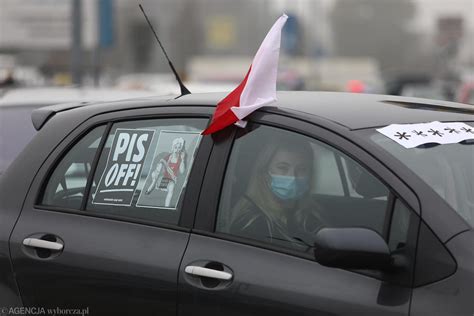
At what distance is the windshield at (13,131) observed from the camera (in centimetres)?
700

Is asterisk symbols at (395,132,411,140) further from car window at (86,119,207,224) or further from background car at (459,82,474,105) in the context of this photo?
background car at (459,82,474,105)

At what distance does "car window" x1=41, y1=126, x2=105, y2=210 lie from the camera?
422cm

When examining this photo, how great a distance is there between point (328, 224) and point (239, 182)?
43cm

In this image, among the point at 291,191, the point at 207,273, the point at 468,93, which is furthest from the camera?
the point at 468,93

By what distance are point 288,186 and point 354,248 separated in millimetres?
599

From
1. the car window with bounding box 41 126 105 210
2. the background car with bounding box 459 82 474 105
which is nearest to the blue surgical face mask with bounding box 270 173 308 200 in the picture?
the car window with bounding box 41 126 105 210

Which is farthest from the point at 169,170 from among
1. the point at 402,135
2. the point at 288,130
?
the point at 402,135

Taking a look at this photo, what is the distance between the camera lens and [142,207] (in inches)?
157

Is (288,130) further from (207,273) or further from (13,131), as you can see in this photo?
(13,131)

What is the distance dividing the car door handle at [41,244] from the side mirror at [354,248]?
1.29m

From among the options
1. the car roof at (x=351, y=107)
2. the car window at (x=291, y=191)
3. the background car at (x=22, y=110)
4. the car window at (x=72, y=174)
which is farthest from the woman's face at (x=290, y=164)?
the background car at (x=22, y=110)

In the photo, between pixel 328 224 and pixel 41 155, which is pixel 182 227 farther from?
pixel 41 155

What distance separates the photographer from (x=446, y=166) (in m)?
3.49

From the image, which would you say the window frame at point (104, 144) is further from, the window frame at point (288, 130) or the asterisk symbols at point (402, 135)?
the asterisk symbols at point (402, 135)
